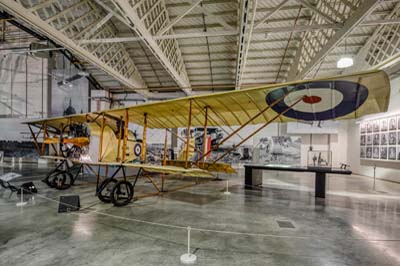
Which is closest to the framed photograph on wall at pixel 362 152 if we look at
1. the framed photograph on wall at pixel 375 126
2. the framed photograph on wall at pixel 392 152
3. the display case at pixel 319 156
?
the framed photograph on wall at pixel 375 126

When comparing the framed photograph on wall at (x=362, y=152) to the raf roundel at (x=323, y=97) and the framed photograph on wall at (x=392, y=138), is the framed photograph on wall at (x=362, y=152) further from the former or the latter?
the raf roundel at (x=323, y=97)

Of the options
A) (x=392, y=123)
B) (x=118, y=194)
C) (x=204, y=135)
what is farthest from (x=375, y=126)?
(x=118, y=194)

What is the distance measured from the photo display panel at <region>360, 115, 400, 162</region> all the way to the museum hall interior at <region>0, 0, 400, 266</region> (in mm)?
71

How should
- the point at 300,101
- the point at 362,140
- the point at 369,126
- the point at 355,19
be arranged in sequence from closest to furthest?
the point at 300,101, the point at 355,19, the point at 369,126, the point at 362,140

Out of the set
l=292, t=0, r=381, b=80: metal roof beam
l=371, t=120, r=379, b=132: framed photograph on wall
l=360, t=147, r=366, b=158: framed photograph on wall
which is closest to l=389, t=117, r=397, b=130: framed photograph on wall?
l=371, t=120, r=379, b=132: framed photograph on wall

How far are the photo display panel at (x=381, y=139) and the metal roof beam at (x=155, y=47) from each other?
10021 mm

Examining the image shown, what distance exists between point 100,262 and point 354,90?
4.36 m

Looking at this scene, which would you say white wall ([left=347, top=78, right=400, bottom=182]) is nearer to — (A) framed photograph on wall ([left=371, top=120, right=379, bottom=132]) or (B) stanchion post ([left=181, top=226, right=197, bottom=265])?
(A) framed photograph on wall ([left=371, top=120, right=379, bottom=132])

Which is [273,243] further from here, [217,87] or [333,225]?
[217,87]

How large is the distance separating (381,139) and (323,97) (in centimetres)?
835

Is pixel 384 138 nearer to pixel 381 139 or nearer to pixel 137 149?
pixel 381 139

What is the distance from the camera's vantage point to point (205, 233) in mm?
2895

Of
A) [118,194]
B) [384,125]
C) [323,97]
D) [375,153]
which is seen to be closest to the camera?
[323,97]

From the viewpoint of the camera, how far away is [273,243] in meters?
2.62
